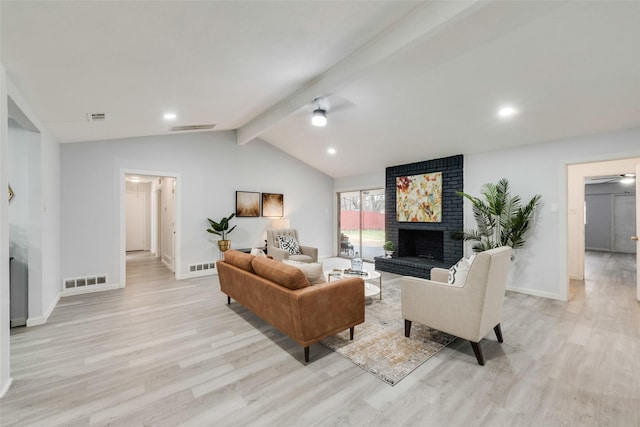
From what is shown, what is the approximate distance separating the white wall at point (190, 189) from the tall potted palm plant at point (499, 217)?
387 centimetres

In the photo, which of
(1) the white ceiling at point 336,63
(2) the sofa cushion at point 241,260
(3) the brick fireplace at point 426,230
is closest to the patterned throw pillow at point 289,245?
(3) the brick fireplace at point 426,230

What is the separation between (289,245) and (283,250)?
0.32 meters

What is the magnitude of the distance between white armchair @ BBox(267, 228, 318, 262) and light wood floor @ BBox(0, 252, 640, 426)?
6.19ft

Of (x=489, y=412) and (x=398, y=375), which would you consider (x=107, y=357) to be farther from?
(x=489, y=412)

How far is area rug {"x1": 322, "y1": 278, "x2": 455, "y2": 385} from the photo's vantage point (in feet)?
7.28

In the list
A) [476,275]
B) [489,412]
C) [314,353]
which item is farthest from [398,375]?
[476,275]

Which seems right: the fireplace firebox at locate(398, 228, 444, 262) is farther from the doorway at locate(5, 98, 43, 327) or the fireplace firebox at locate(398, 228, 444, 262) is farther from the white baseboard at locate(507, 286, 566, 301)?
the doorway at locate(5, 98, 43, 327)

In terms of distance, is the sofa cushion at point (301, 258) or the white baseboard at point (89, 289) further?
the sofa cushion at point (301, 258)

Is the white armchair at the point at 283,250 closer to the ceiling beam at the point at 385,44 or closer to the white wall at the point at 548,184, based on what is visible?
the ceiling beam at the point at 385,44

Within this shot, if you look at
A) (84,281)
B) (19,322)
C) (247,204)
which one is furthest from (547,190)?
(84,281)

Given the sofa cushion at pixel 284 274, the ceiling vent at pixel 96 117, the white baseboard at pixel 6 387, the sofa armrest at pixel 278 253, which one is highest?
the ceiling vent at pixel 96 117

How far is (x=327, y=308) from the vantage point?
2.41 metres

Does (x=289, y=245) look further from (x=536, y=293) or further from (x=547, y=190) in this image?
(x=547, y=190)

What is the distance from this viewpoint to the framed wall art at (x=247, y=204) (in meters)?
5.98
